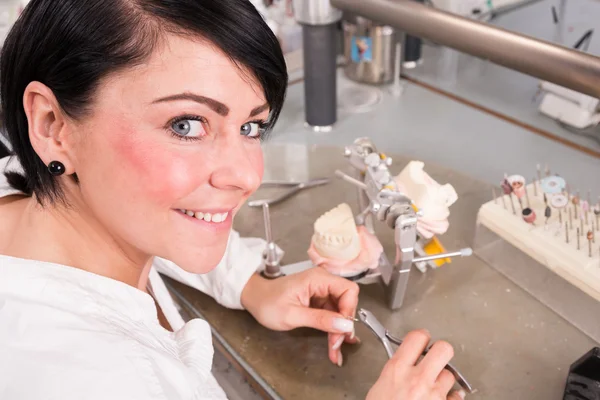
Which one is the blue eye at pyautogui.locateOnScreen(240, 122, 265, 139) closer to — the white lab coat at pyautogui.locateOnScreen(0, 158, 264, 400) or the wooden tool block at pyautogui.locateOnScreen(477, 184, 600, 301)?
the white lab coat at pyautogui.locateOnScreen(0, 158, 264, 400)

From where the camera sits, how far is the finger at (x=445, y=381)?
69 cm

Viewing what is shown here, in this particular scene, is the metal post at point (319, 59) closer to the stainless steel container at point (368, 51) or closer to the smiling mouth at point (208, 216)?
the stainless steel container at point (368, 51)

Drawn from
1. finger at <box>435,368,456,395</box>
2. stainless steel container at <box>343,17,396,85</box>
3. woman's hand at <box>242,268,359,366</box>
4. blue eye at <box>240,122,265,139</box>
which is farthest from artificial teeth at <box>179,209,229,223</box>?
stainless steel container at <box>343,17,396,85</box>

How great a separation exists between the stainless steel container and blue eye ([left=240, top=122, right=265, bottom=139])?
90 centimetres

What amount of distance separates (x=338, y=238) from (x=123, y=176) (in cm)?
39

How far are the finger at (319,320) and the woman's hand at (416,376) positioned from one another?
0.34 ft

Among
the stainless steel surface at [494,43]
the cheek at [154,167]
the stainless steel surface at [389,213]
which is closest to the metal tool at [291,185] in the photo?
the stainless steel surface at [389,213]

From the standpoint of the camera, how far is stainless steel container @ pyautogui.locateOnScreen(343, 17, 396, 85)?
5.03ft

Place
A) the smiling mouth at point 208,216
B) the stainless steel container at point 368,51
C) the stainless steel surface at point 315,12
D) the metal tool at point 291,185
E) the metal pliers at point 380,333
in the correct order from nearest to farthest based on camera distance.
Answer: the smiling mouth at point 208,216, the metal pliers at point 380,333, the metal tool at point 291,185, the stainless steel surface at point 315,12, the stainless steel container at point 368,51

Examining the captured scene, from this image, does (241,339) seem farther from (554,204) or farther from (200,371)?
(554,204)

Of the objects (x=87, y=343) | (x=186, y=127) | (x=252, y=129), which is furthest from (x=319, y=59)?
(x=87, y=343)

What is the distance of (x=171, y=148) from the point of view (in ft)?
1.95

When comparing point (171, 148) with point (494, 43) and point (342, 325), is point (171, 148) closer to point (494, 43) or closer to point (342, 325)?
point (342, 325)

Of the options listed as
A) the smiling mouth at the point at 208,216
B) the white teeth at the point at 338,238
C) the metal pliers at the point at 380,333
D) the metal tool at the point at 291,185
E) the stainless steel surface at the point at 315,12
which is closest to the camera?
the smiling mouth at the point at 208,216
